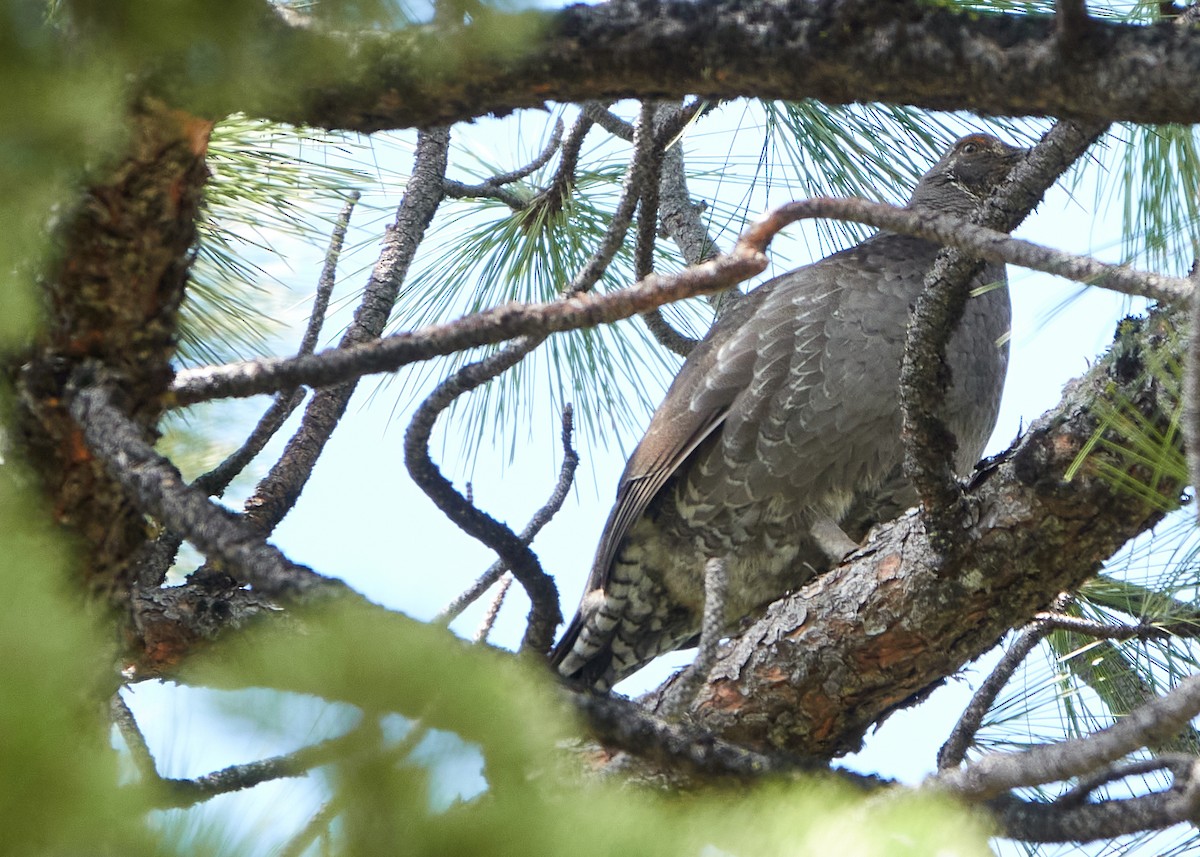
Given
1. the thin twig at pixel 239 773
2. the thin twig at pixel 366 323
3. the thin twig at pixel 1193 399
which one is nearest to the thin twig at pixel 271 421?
the thin twig at pixel 366 323

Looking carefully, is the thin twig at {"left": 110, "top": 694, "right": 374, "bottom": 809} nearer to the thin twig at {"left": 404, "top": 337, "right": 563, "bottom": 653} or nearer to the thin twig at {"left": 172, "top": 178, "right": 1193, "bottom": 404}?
the thin twig at {"left": 172, "top": 178, "right": 1193, "bottom": 404}

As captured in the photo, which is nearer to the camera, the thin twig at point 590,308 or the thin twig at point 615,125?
the thin twig at point 590,308

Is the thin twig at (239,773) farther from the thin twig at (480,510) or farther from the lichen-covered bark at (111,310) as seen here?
the thin twig at (480,510)

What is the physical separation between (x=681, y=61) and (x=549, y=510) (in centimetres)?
193

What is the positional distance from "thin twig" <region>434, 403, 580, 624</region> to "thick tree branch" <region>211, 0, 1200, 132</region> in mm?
1623

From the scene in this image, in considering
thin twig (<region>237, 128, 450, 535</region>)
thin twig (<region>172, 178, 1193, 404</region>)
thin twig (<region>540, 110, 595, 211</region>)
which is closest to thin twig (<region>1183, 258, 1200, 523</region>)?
thin twig (<region>172, 178, 1193, 404</region>)

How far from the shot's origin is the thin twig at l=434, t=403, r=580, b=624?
3305 millimetres

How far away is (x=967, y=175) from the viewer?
200 inches

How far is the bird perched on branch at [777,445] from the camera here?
4020 mm

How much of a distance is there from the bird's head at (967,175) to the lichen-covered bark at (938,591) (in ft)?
7.59

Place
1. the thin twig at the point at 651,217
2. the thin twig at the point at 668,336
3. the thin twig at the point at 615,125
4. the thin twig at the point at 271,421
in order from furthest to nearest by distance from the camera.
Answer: the thin twig at the point at 668,336
the thin twig at the point at 615,125
the thin twig at the point at 651,217
the thin twig at the point at 271,421

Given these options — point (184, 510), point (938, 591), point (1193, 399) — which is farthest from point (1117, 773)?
point (184, 510)

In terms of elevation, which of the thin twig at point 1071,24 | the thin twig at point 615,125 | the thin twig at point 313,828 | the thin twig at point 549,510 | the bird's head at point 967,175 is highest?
the thin twig at point 615,125

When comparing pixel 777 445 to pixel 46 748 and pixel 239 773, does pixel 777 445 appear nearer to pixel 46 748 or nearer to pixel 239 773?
pixel 239 773
